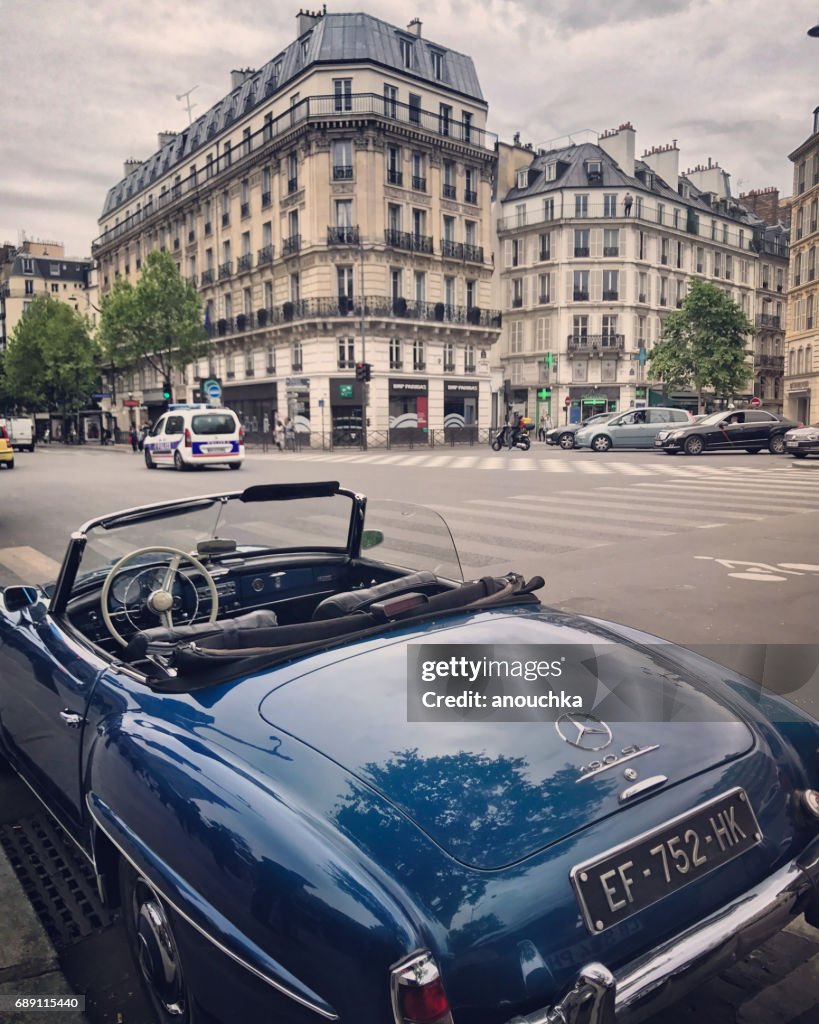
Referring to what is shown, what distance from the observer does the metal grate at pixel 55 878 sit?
8.45ft

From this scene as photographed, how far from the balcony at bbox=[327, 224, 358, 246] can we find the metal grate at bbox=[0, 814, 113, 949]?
4132cm

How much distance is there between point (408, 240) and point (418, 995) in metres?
44.7

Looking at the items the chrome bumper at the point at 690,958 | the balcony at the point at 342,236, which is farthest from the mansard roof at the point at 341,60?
the chrome bumper at the point at 690,958

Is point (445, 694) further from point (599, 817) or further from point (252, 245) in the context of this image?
point (252, 245)

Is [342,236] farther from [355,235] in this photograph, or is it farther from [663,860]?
[663,860]

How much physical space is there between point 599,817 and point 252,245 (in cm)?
4925

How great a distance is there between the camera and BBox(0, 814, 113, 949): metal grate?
257cm

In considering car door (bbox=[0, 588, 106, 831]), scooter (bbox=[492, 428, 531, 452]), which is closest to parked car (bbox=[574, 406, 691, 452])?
scooter (bbox=[492, 428, 531, 452])

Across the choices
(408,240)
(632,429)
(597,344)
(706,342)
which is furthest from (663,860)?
(597,344)

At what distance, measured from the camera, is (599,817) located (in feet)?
5.64

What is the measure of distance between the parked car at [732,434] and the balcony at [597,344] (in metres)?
27.6

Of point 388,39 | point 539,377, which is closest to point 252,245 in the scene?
point 388,39

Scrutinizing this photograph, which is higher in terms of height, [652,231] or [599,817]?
[652,231]

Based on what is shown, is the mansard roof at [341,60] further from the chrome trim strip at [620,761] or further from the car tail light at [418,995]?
the car tail light at [418,995]
